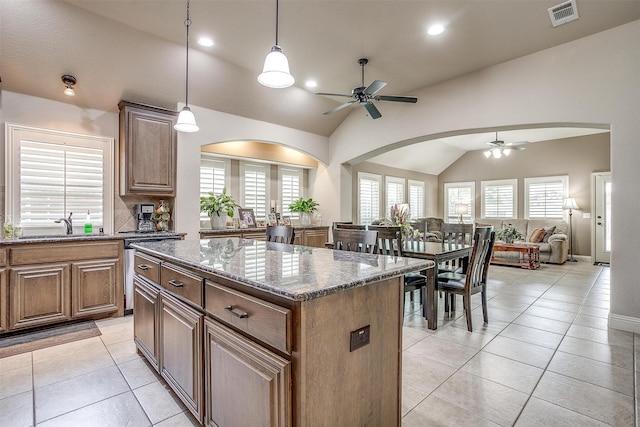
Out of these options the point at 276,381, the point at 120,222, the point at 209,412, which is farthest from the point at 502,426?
the point at 120,222

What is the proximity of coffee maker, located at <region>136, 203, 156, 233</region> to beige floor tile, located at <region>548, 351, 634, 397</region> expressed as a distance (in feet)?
15.2

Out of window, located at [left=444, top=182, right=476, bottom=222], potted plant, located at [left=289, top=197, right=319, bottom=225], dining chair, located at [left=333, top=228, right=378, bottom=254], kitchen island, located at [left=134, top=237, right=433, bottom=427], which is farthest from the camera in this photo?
window, located at [left=444, top=182, right=476, bottom=222]

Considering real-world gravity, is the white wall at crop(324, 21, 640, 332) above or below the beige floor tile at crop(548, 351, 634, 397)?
above

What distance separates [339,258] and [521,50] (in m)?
3.81

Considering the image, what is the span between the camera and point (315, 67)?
14.2 ft

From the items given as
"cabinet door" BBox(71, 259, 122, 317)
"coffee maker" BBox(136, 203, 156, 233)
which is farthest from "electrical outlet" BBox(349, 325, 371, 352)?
"coffee maker" BBox(136, 203, 156, 233)

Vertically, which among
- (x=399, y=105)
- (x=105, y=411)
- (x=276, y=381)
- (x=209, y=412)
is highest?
(x=399, y=105)

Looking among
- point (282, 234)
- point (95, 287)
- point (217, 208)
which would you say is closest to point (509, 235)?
point (282, 234)

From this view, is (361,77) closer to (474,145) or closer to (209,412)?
(209,412)

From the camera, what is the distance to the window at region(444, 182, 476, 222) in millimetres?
10000

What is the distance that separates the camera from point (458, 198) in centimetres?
1038

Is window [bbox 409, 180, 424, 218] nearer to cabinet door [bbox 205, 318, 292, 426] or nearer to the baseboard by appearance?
the baseboard

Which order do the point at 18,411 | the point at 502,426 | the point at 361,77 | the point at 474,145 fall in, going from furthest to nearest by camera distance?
the point at 474,145 < the point at 361,77 < the point at 18,411 < the point at 502,426

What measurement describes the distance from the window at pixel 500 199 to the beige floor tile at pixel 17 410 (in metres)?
10.4
